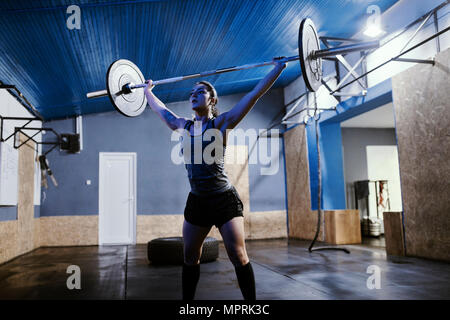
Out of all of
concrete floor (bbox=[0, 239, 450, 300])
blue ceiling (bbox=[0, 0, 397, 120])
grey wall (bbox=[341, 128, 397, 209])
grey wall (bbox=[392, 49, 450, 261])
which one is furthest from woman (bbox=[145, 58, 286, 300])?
grey wall (bbox=[341, 128, 397, 209])

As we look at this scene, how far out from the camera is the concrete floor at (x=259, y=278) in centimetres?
270

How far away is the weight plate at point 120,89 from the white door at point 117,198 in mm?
4391

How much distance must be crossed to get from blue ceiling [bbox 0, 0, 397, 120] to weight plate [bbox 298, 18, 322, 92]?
159 centimetres

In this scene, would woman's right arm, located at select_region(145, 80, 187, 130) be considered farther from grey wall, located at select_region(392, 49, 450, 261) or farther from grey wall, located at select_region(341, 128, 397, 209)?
grey wall, located at select_region(341, 128, 397, 209)

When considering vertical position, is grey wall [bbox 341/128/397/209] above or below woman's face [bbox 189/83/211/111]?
above

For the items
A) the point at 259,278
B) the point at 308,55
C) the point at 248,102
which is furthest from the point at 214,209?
the point at 259,278

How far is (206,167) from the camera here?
5.95 ft

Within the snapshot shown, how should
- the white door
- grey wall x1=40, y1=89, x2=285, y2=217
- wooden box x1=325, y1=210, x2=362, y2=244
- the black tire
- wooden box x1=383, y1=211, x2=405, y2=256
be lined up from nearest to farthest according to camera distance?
the black tire < wooden box x1=383, y1=211, x2=405, y2=256 < wooden box x1=325, y1=210, x2=362, y2=244 < grey wall x1=40, y1=89, x2=285, y2=217 < the white door

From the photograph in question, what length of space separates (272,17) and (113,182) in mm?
4316

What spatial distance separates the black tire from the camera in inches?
167
